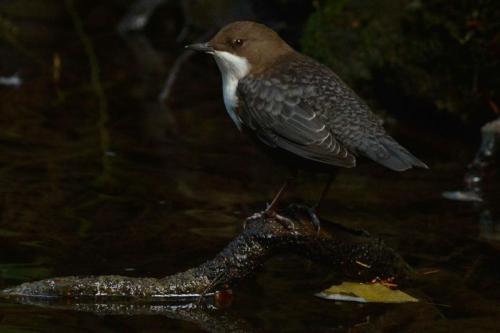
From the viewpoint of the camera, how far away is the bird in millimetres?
4398

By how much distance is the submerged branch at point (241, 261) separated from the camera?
14.4ft

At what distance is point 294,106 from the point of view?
184 inches

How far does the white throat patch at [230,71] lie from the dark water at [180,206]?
32.0 inches

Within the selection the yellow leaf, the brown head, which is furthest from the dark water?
the brown head

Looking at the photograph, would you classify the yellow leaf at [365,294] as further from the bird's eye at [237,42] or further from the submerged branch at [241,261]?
the bird's eye at [237,42]

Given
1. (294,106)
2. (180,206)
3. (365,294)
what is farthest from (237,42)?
(180,206)

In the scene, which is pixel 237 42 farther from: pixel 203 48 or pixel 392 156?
pixel 392 156

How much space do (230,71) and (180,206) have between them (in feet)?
4.59

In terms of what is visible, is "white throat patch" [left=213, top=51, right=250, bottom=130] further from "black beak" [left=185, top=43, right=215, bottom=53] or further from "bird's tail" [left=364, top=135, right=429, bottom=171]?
"bird's tail" [left=364, top=135, right=429, bottom=171]

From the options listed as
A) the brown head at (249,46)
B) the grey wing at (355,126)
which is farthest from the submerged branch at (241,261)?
the brown head at (249,46)

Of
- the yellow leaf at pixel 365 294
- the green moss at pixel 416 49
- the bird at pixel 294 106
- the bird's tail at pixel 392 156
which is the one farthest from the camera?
the green moss at pixel 416 49

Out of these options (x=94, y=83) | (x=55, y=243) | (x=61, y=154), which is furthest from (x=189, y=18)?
Result: (x=55, y=243)

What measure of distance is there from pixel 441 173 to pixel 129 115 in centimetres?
245

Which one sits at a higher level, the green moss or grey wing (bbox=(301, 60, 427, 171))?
the green moss
